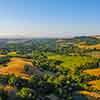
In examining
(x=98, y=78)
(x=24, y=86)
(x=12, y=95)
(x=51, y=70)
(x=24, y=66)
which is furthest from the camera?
(x=51, y=70)

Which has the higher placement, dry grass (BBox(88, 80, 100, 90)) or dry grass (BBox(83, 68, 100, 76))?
dry grass (BBox(88, 80, 100, 90))

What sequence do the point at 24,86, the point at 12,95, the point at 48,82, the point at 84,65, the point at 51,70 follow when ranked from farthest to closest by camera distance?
the point at 84,65
the point at 51,70
the point at 48,82
the point at 24,86
the point at 12,95

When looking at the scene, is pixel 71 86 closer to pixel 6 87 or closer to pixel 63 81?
pixel 63 81

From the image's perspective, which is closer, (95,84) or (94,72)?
(95,84)

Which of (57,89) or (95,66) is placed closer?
(57,89)

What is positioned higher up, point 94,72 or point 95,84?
point 95,84

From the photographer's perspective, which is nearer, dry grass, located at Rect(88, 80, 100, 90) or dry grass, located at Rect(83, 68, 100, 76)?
dry grass, located at Rect(88, 80, 100, 90)

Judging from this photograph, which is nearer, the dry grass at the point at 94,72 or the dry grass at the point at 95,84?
the dry grass at the point at 95,84

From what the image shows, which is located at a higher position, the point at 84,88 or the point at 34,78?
the point at 34,78

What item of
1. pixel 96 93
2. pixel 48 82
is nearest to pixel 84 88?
pixel 96 93

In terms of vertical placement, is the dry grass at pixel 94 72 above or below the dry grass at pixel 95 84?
below
